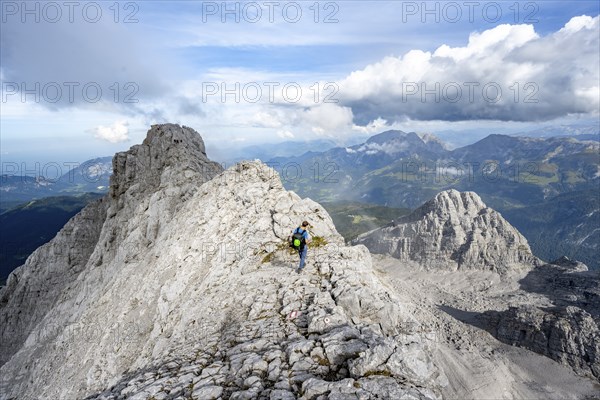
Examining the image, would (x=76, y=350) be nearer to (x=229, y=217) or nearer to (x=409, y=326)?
(x=229, y=217)

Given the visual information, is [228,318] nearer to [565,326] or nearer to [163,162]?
[163,162]

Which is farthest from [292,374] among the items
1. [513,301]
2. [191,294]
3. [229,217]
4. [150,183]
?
[513,301]

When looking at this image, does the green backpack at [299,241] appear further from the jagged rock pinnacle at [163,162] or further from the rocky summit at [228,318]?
the jagged rock pinnacle at [163,162]

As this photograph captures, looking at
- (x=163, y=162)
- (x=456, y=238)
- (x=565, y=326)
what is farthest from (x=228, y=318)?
(x=456, y=238)

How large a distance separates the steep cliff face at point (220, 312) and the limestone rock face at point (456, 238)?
121304 millimetres

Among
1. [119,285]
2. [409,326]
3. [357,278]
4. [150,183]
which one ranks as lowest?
[119,285]

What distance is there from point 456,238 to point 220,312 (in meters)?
145

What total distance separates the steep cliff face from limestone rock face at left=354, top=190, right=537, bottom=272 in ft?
398

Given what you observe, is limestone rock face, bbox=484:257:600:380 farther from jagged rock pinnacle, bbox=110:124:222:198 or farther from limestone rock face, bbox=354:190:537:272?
jagged rock pinnacle, bbox=110:124:222:198

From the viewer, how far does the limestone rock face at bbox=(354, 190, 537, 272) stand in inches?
5482

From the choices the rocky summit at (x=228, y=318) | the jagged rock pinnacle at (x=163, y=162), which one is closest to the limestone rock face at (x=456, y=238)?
the rocky summit at (x=228, y=318)

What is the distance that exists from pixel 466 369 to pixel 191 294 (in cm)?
8119

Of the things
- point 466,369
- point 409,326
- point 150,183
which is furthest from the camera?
point 466,369

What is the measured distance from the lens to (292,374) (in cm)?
1419
